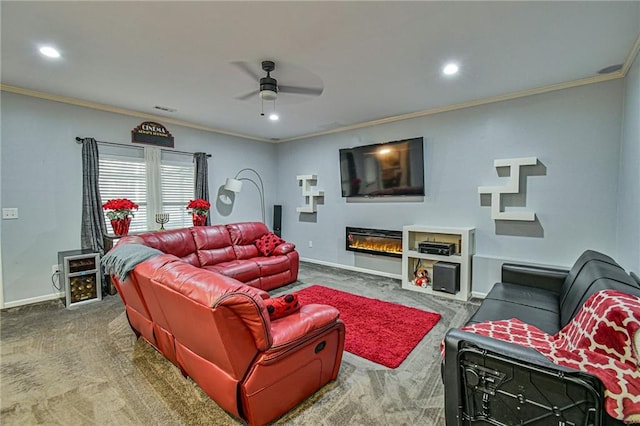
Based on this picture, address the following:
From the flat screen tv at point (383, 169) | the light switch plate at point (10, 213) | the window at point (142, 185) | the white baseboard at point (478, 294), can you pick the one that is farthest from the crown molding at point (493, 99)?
the light switch plate at point (10, 213)

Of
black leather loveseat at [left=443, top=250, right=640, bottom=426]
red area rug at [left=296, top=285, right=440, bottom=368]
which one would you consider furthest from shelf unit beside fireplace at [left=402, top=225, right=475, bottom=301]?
black leather loveseat at [left=443, top=250, right=640, bottom=426]

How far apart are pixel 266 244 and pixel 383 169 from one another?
2.29 meters

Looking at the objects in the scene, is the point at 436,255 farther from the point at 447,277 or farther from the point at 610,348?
the point at 610,348

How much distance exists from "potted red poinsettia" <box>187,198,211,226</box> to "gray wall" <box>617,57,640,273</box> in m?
5.19

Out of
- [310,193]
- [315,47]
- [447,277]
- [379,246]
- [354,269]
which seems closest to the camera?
[315,47]

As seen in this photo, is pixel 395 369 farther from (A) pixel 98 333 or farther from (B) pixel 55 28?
(B) pixel 55 28

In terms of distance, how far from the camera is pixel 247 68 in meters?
2.94

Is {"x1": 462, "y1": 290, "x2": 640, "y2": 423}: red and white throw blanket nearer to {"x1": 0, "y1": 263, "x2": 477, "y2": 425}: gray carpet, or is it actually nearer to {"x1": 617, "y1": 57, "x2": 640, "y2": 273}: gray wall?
{"x1": 0, "y1": 263, "x2": 477, "y2": 425}: gray carpet

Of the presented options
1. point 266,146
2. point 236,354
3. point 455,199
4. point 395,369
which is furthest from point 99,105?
point 455,199

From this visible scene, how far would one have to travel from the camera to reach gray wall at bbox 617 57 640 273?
2.49 meters

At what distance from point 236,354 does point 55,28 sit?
2.80 meters

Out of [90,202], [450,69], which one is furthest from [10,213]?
[450,69]

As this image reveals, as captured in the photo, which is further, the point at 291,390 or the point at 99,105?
the point at 99,105

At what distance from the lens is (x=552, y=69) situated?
9.83 feet
